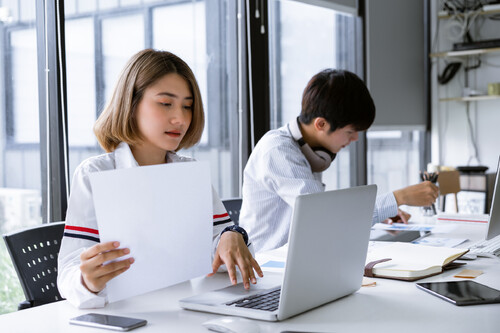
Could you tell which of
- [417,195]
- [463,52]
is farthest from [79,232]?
[463,52]

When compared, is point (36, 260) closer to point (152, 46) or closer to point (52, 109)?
point (52, 109)

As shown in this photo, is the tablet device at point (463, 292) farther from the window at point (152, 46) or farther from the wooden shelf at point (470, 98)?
the wooden shelf at point (470, 98)

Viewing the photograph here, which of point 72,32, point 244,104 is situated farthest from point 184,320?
point 244,104

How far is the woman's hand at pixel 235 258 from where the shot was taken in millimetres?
1399

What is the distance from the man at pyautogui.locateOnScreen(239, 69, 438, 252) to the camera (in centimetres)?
230

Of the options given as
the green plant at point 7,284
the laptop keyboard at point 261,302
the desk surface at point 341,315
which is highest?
the laptop keyboard at point 261,302

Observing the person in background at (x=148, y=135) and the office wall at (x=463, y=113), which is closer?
the person in background at (x=148, y=135)

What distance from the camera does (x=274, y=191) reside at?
2.34m

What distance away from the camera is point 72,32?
8.51ft

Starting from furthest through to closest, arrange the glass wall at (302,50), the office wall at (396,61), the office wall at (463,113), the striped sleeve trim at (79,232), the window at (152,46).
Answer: the office wall at (463,113), the office wall at (396,61), the glass wall at (302,50), the window at (152,46), the striped sleeve trim at (79,232)

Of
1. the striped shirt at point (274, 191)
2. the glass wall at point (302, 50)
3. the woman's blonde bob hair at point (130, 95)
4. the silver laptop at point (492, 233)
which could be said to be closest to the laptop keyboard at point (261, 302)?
the woman's blonde bob hair at point (130, 95)

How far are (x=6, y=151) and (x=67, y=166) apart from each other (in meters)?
0.25

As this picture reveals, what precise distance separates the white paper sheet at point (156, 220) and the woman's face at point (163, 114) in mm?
257

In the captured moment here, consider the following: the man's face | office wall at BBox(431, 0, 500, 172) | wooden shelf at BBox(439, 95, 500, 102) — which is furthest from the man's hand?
office wall at BBox(431, 0, 500, 172)
